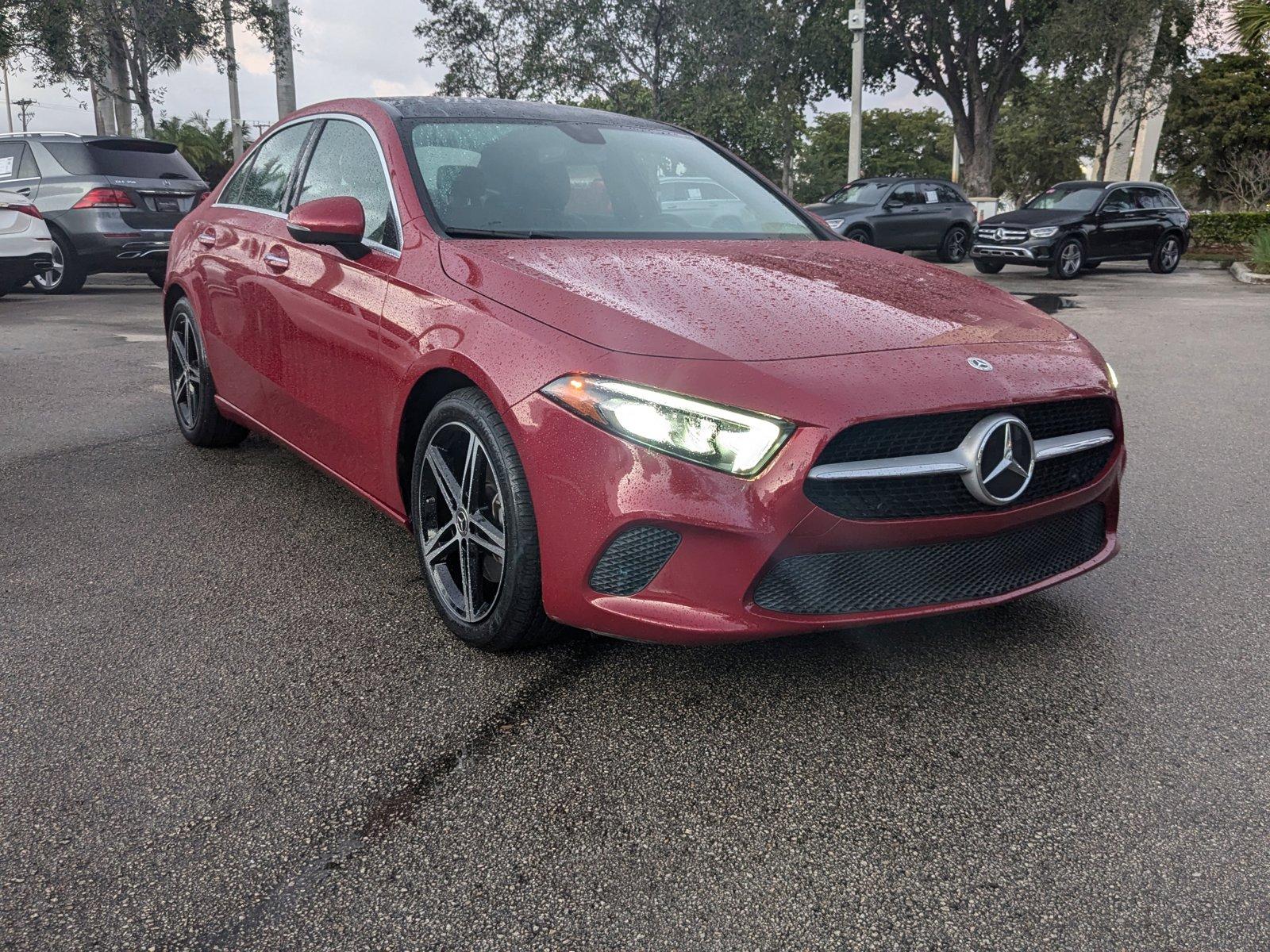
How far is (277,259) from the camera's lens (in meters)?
4.17

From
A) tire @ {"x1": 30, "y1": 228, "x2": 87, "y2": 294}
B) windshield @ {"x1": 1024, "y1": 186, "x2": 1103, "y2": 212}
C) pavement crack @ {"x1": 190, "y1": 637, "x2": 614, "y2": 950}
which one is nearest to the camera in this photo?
pavement crack @ {"x1": 190, "y1": 637, "x2": 614, "y2": 950}

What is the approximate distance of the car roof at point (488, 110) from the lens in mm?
3996

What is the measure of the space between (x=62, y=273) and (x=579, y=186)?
1152cm

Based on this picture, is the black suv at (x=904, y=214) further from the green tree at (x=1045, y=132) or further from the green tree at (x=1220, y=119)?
the green tree at (x=1220, y=119)

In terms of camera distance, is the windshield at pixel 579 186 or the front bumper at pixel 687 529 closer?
the front bumper at pixel 687 529

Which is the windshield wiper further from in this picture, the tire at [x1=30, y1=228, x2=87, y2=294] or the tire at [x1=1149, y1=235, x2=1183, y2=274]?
the tire at [x1=1149, y1=235, x2=1183, y2=274]

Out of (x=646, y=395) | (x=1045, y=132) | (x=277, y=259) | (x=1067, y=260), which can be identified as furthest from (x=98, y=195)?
(x=1045, y=132)

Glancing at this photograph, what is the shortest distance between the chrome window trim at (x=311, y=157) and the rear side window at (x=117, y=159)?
350 inches

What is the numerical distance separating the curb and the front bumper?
55.3 feet

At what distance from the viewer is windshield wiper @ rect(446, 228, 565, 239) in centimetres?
342

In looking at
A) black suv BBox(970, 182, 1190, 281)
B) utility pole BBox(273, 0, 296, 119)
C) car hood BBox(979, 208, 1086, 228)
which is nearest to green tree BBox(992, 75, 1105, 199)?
black suv BBox(970, 182, 1190, 281)

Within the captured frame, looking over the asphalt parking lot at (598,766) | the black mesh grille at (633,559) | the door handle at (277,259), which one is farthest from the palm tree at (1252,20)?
the black mesh grille at (633,559)

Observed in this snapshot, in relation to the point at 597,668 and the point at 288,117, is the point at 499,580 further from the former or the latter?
the point at 288,117

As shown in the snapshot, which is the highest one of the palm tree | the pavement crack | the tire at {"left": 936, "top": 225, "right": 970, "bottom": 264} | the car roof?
the palm tree
